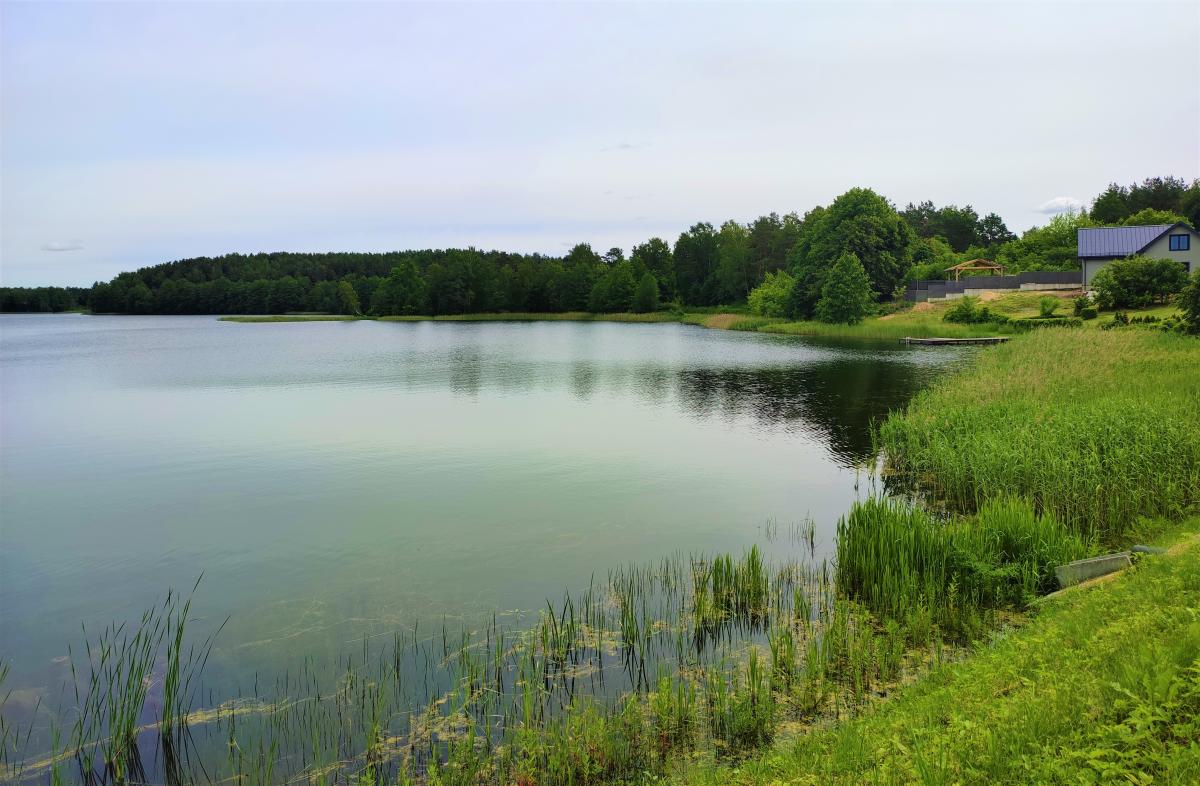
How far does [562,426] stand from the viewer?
28844 mm

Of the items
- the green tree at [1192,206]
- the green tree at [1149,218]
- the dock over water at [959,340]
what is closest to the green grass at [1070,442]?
the dock over water at [959,340]

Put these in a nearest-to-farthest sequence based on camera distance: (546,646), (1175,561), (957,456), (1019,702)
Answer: (1019,702) → (1175,561) → (546,646) → (957,456)

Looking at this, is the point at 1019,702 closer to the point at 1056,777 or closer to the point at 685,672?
the point at 1056,777

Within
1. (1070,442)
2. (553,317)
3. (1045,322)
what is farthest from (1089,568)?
(553,317)

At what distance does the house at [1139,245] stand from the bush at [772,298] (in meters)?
31.3

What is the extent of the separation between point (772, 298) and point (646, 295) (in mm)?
29451

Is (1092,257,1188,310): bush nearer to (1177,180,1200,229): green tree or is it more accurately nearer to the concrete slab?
(1177,180,1200,229): green tree

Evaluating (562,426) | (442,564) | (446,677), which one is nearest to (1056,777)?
(446,677)

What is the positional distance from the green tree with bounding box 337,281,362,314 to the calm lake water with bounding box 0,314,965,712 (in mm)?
115572

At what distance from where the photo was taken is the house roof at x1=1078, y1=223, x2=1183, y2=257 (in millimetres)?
70625

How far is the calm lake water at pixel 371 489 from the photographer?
12.8 metres

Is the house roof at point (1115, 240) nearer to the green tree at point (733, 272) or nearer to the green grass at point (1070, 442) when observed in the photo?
the green grass at point (1070, 442)

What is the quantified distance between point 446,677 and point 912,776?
6084 millimetres

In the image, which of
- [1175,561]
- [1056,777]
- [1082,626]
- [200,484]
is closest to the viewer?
[1056,777]
